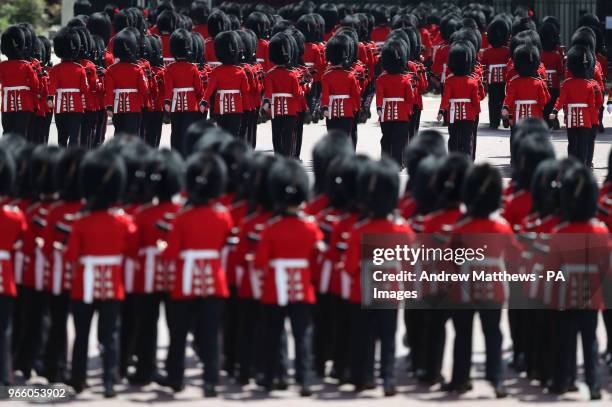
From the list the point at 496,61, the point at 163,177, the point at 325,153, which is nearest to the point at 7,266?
the point at 163,177

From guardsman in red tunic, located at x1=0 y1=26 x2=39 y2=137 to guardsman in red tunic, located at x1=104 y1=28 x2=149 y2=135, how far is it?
637 mm

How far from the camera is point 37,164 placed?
974 cm

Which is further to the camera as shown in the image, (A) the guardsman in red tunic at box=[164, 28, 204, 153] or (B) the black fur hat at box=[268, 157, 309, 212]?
(A) the guardsman in red tunic at box=[164, 28, 204, 153]

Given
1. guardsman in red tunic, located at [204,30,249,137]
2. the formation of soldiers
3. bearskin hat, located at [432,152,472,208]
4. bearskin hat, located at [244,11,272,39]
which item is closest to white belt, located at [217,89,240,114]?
guardsman in red tunic, located at [204,30,249,137]

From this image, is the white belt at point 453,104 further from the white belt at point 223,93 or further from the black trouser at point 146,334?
the black trouser at point 146,334

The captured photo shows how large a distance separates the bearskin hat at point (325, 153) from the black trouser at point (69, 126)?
20.8ft

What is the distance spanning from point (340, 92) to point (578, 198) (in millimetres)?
6986

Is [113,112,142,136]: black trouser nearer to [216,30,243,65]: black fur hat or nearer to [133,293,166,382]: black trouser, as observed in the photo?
[216,30,243,65]: black fur hat

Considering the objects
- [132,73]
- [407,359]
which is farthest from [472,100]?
[407,359]

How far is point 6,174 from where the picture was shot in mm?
9570

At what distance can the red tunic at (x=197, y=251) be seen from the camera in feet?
30.8

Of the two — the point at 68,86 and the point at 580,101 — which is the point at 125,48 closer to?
the point at 68,86

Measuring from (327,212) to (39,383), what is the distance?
1.71 meters

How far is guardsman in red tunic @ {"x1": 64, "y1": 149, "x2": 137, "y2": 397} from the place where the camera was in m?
9.34
